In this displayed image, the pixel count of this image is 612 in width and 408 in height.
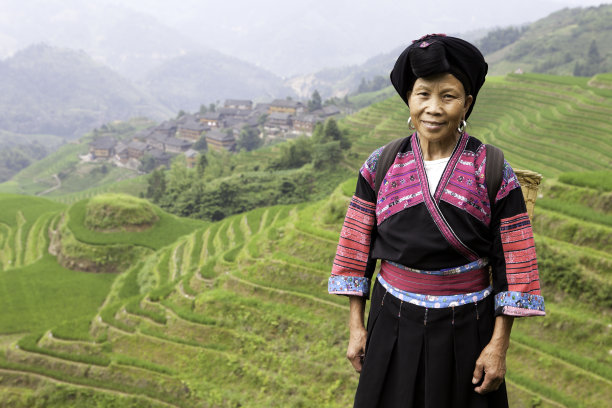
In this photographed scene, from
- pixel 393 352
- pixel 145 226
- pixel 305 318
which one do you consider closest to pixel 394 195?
pixel 393 352

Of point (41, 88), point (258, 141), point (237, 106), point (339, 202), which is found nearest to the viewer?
point (339, 202)

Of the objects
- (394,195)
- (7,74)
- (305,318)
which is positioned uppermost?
(7,74)

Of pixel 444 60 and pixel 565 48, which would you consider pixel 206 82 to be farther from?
pixel 444 60

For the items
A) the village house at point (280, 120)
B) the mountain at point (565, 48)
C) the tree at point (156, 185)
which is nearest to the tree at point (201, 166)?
the tree at point (156, 185)

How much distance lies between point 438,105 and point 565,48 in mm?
58705

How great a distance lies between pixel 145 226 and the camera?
62.8ft

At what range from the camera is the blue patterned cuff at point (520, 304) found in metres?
1.59

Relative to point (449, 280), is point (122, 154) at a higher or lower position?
higher

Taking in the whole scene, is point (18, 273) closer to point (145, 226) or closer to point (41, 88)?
point (145, 226)

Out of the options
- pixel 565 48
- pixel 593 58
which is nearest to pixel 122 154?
pixel 593 58

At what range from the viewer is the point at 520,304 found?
1599mm

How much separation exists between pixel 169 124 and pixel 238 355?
2215 inches

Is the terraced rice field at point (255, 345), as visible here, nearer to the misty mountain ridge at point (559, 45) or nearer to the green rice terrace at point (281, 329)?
the green rice terrace at point (281, 329)

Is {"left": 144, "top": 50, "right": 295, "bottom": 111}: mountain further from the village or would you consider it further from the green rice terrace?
the green rice terrace
